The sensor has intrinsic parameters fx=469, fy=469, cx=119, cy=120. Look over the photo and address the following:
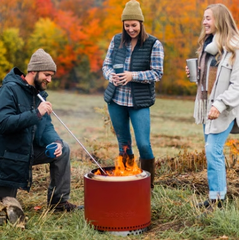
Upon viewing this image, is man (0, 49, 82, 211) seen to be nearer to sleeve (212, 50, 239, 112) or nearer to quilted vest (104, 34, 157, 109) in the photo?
quilted vest (104, 34, 157, 109)

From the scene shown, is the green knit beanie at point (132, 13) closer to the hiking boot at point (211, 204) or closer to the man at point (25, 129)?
the man at point (25, 129)

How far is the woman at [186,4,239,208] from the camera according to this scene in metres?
4.04

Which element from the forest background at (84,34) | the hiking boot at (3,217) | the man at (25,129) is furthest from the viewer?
the forest background at (84,34)

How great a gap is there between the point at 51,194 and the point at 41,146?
1.61ft

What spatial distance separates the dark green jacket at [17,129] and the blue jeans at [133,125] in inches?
38.3

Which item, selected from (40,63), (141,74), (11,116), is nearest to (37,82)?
(40,63)

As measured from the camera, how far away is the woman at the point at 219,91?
4.04 m

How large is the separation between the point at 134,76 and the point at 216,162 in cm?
124

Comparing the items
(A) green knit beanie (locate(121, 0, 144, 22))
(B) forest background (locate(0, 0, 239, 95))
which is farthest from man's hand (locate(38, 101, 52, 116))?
(B) forest background (locate(0, 0, 239, 95))

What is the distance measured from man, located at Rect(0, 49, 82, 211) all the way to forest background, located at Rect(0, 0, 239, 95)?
23.3 m

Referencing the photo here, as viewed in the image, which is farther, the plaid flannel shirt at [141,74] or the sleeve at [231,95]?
the plaid flannel shirt at [141,74]

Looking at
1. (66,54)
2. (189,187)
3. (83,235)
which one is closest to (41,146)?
(83,235)

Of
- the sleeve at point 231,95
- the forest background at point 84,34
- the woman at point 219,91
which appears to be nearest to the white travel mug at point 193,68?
the woman at point 219,91

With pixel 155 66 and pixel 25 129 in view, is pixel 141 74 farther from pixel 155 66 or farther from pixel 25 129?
pixel 25 129
